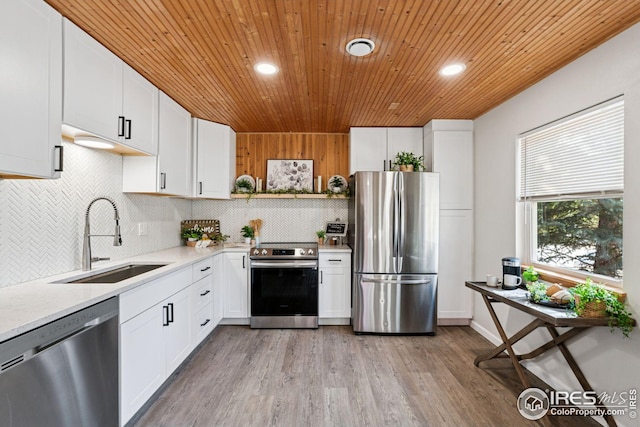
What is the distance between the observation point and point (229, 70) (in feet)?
8.07

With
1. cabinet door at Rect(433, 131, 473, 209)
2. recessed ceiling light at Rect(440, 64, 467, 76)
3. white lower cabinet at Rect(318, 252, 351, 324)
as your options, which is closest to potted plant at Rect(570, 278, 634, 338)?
recessed ceiling light at Rect(440, 64, 467, 76)

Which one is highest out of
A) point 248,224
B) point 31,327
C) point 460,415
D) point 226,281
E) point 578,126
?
point 578,126

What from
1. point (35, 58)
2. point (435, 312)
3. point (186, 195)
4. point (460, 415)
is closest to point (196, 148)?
point (186, 195)

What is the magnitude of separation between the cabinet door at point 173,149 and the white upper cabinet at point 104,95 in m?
→ 0.20

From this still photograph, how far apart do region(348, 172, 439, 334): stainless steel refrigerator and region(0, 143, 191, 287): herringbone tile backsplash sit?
7.41 feet

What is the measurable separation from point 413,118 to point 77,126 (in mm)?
3176

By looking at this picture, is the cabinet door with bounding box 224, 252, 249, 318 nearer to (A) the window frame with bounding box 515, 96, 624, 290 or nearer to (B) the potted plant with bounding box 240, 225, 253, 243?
(B) the potted plant with bounding box 240, 225, 253, 243

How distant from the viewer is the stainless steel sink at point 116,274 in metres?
2.14

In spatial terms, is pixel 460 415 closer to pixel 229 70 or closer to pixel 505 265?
pixel 505 265

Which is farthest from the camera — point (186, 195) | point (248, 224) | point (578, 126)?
point (248, 224)

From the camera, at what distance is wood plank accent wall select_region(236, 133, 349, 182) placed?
4.38 metres

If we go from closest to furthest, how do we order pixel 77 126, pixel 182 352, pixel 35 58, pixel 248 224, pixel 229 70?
pixel 35 58 < pixel 77 126 < pixel 229 70 < pixel 182 352 < pixel 248 224

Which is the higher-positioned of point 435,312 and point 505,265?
point 505,265

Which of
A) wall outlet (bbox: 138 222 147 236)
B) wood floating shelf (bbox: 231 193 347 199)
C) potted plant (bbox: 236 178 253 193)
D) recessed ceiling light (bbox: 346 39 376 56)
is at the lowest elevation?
wall outlet (bbox: 138 222 147 236)
